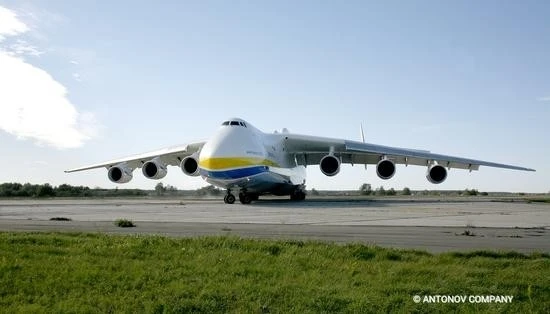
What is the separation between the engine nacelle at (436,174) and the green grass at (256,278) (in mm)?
23549

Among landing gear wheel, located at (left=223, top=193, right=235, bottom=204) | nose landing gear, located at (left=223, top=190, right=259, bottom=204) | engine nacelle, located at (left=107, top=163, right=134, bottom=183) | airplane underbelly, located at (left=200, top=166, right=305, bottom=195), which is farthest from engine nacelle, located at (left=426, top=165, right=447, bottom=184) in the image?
engine nacelle, located at (left=107, top=163, right=134, bottom=183)

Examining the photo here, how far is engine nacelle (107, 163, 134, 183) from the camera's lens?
32594mm

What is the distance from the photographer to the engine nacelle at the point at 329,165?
30.1m

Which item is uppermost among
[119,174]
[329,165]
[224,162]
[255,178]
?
[329,165]

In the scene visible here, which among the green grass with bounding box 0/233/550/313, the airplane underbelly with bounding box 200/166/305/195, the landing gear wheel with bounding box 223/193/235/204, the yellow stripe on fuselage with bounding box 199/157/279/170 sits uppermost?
the yellow stripe on fuselage with bounding box 199/157/279/170

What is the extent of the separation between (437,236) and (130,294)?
23.0 feet

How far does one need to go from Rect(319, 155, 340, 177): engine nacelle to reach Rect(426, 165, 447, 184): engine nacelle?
5195 millimetres

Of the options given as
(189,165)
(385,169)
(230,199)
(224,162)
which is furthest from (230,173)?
(385,169)

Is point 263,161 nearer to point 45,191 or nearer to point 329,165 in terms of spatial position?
point 329,165

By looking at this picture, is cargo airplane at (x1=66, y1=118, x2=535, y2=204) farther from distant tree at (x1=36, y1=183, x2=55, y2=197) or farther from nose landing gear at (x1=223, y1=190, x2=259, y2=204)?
distant tree at (x1=36, y1=183, x2=55, y2=197)

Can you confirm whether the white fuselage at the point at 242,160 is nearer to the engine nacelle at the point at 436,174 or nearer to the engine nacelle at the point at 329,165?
the engine nacelle at the point at 329,165

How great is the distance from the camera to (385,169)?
3027cm

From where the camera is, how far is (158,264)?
7105mm

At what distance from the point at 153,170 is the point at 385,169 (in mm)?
12859
